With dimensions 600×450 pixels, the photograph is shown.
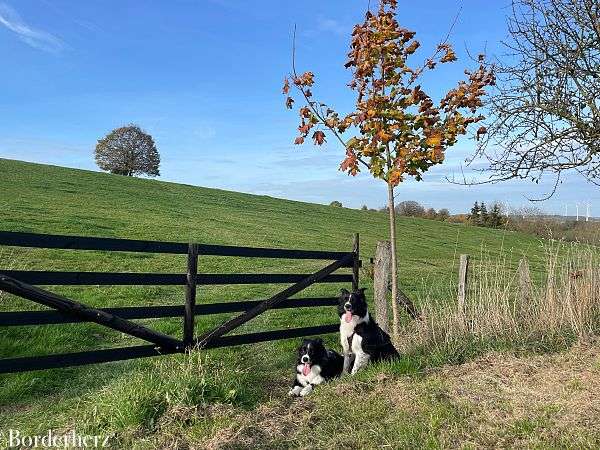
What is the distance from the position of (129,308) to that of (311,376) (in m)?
2.47

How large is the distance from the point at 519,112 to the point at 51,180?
102ft

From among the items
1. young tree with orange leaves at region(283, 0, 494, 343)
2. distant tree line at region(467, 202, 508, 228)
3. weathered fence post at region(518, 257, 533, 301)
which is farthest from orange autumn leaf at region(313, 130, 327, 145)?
distant tree line at region(467, 202, 508, 228)

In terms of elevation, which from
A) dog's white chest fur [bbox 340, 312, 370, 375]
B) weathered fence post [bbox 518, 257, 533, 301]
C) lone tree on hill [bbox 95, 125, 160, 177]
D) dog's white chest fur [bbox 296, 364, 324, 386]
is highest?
lone tree on hill [bbox 95, 125, 160, 177]

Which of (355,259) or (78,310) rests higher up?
(355,259)

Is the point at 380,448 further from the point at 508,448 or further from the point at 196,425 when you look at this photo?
the point at 196,425

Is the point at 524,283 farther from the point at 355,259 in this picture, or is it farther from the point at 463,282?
the point at 355,259

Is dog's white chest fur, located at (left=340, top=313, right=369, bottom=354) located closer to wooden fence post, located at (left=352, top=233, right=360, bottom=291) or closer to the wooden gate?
the wooden gate

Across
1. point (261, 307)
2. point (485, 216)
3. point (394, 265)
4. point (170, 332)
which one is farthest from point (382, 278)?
point (485, 216)

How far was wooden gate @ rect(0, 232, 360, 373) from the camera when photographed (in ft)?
18.7

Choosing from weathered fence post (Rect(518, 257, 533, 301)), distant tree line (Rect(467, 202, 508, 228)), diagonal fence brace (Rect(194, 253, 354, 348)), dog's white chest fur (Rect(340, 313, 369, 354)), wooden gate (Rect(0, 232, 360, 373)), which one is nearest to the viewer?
wooden gate (Rect(0, 232, 360, 373))

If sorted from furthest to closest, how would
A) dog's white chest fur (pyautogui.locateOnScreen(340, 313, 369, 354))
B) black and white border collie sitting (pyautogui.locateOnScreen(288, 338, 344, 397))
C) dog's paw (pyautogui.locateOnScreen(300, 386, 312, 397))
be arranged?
1. dog's white chest fur (pyautogui.locateOnScreen(340, 313, 369, 354))
2. black and white border collie sitting (pyautogui.locateOnScreen(288, 338, 344, 397))
3. dog's paw (pyautogui.locateOnScreen(300, 386, 312, 397))

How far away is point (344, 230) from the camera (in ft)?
107

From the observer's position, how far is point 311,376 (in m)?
6.36

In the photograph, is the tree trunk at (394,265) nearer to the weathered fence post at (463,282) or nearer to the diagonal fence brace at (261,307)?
the diagonal fence brace at (261,307)
